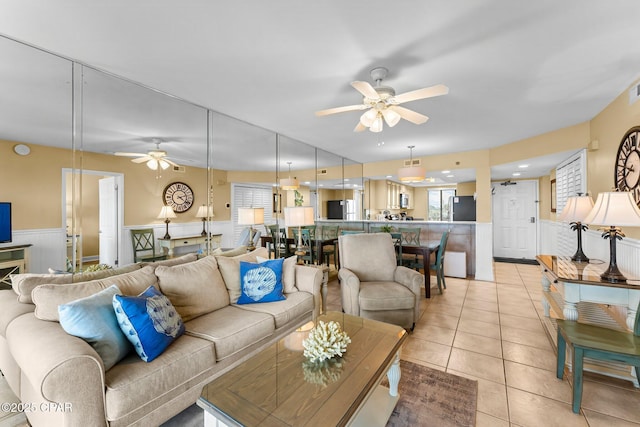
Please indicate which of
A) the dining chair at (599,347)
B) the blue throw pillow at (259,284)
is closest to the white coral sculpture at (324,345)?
the blue throw pillow at (259,284)

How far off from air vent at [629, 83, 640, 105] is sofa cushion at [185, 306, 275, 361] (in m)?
3.70

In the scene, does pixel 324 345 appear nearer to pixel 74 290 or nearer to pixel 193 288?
pixel 193 288

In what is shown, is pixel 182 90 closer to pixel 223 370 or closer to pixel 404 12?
pixel 404 12

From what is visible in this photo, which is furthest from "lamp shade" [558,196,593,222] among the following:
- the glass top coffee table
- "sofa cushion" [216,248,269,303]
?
"sofa cushion" [216,248,269,303]

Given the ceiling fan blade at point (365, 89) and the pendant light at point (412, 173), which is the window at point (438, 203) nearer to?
the pendant light at point (412, 173)

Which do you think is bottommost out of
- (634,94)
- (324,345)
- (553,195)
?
(324,345)

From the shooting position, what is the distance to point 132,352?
1662 millimetres

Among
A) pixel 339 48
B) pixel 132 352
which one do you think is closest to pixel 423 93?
pixel 339 48

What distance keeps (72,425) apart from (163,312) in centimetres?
63

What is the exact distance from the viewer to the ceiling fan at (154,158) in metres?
2.62

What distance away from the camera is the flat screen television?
195 cm

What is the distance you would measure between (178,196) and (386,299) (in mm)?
2430

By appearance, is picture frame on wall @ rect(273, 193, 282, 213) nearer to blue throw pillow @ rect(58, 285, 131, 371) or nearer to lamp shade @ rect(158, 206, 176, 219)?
lamp shade @ rect(158, 206, 176, 219)

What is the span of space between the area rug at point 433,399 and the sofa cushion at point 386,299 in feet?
2.00
